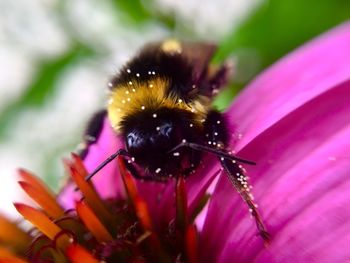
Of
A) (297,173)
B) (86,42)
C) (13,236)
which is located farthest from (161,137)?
(86,42)

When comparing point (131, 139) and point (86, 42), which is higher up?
point (86, 42)

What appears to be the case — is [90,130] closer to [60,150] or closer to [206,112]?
[206,112]

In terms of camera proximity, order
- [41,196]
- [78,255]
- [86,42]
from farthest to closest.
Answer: [86,42] → [41,196] → [78,255]

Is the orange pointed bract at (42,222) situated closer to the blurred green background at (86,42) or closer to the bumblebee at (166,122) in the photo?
the bumblebee at (166,122)

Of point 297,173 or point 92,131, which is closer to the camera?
point 297,173

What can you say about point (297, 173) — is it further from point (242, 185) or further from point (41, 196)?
point (41, 196)

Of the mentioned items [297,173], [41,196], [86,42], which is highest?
[86,42]

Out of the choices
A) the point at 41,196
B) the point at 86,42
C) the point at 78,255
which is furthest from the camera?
the point at 86,42

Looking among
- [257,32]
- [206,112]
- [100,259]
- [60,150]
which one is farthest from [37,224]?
[60,150]
